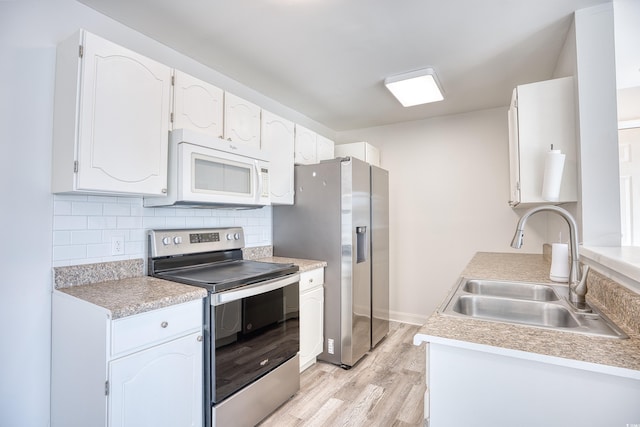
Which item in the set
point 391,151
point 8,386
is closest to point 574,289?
point 8,386

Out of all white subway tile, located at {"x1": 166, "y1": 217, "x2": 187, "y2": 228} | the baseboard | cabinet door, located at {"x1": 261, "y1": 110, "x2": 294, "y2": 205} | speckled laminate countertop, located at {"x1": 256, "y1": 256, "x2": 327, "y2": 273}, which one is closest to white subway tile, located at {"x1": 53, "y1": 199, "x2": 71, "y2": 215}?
white subway tile, located at {"x1": 166, "y1": 217, "x2": 187, "y2": 228}

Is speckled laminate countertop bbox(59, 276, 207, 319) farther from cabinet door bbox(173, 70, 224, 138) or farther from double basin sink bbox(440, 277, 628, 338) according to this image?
double basin sink bbox(440, 277, 628, 338)

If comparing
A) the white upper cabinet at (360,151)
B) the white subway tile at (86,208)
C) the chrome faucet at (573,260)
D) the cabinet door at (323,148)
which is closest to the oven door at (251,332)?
the white subway tile at (86,208)

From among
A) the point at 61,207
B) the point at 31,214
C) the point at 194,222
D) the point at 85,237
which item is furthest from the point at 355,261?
the point at 31,214

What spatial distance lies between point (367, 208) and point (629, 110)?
253cm

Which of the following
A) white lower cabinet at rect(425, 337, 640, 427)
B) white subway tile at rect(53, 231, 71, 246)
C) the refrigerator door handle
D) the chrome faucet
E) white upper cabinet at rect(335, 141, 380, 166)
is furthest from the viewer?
white upper cabinet at rect(335, 141, 380, 166)

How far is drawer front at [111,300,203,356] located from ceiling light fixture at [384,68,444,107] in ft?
7.22

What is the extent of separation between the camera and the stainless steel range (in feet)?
5.41

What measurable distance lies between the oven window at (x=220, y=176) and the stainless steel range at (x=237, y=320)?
0.40 meters

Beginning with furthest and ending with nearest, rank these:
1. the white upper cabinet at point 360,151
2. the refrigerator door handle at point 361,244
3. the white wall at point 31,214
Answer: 1. the white upper cabinet at point 360,151
2. the refrigerator door handle at point 361,244
3. the white wall at point 31,214

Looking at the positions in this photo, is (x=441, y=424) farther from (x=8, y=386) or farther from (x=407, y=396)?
(x=8, y=386)

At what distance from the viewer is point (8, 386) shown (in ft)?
4.77

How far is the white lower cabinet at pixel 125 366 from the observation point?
1.29 m

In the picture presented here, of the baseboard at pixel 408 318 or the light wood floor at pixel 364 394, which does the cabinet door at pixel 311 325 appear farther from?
the baseboard at pixel 408 318
